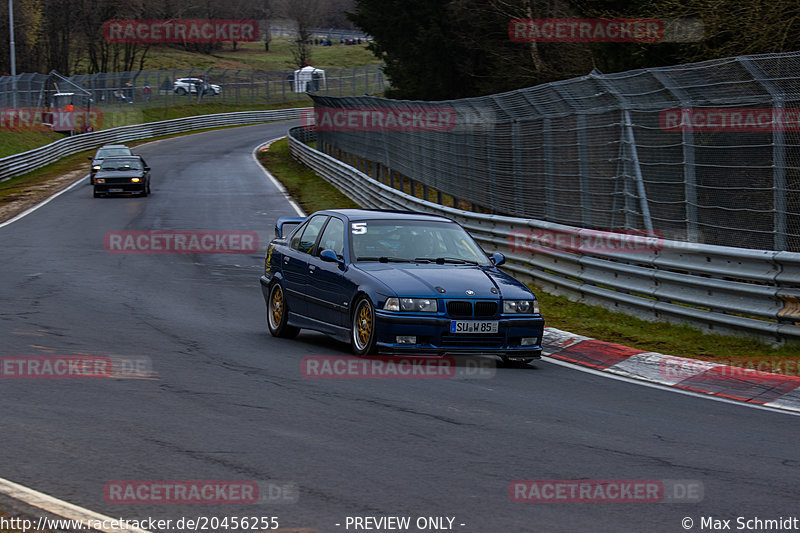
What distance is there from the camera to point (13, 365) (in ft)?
29.8

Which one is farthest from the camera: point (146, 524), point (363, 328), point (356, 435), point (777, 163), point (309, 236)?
point (309, 236)

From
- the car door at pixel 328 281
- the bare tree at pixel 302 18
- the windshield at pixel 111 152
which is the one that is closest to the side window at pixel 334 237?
the car door at pixel 328 281

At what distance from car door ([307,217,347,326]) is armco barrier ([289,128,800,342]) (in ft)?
11.8

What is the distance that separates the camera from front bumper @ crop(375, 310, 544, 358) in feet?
31.6

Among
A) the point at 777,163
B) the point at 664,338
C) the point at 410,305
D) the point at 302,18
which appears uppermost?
the point at 302,18

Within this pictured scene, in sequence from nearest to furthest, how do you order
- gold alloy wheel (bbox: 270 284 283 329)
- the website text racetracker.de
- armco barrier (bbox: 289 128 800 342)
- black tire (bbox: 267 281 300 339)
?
the website text racetracker.de → armco barrier (bbox: 289 128 800 342) → black tire (bbox: 267 281 300 339) → gold alloy wheel (bbox: 270 284 283 329)

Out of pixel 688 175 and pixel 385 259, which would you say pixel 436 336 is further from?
pixel 688 175

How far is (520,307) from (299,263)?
8.88 ft

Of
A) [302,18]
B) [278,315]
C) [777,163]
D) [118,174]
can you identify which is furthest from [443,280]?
[302,18]

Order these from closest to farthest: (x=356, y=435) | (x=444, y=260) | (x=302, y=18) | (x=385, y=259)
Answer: (x=356, y=435) → (x=385, y=259) → (x=444, y=260) → (x=302, y=18)

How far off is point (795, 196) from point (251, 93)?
80.3m

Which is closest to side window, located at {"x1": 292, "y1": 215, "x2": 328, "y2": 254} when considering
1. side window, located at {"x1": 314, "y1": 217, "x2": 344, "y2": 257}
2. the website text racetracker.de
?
side window, located at {"x1": 314, "y1": 217, "x2": 344, "y2": 257}

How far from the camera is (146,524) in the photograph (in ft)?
15.8

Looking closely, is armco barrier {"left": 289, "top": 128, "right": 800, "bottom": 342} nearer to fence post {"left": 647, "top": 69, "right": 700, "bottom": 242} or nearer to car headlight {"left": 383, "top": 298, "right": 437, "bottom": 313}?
fence post {"left": 647, "top": 69, "right": 700, "bottom": 242}
